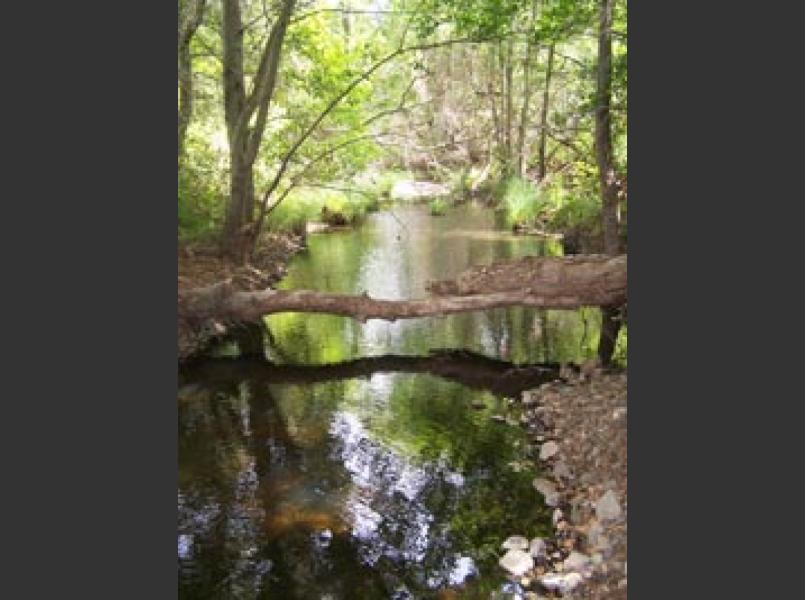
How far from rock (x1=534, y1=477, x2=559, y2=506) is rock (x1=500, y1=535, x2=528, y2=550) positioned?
1.45 feet

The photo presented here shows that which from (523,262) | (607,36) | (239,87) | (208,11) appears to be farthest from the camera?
(208,11)

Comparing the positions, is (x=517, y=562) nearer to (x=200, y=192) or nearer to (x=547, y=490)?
(x=547, y=490)

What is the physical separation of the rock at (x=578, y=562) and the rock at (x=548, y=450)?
1223 mm

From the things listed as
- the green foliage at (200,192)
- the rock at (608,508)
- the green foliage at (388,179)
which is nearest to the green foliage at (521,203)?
the green foliage at (388,179)

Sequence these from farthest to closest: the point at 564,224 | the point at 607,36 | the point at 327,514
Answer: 1. the point at 564,224
2. the point at 607,36
3. the point at 327,514

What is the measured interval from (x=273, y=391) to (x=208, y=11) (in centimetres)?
673

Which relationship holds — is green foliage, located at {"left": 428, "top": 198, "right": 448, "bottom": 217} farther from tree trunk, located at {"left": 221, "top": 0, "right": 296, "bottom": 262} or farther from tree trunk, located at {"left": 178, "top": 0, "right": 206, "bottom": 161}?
tree trunk, located at {"left": 178, "top": 0, "right": 206, "bottom": 161}

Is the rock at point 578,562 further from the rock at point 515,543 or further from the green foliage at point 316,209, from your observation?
the green foliage at point 316,209

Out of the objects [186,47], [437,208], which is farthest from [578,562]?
[437,208]

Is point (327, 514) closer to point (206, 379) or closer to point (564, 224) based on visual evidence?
point (206, 379)

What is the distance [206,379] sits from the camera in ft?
21.9

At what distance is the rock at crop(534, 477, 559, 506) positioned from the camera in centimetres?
423

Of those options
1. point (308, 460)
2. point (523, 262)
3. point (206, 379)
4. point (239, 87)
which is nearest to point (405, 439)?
point (308, 460)

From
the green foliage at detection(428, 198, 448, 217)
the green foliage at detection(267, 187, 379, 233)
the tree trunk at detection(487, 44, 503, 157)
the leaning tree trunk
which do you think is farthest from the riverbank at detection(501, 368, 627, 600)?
the tree trunk at detection(487, 44, 503, 157)
